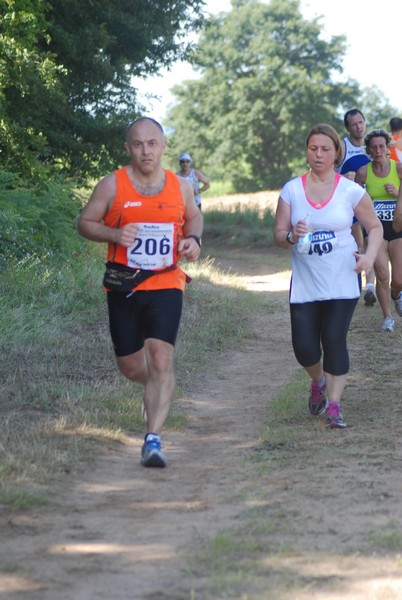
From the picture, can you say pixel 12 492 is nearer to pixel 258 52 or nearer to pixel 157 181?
pixel 157 181

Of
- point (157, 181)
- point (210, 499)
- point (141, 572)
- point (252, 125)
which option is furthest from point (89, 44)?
point (252, 125)

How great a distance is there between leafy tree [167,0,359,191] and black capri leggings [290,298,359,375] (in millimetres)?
57243

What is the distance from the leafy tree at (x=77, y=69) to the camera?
50.0 ft

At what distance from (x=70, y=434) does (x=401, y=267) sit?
5.88 metres

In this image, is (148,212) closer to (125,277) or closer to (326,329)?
(125,277)

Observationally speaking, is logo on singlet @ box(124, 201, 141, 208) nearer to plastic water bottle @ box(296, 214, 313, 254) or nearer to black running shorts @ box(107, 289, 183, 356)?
black running shorts @ box(107, 289, 183, 356)

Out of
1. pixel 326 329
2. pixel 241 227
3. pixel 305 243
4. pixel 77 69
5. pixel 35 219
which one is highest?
pixel 77 69

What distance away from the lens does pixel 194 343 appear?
10859 mm

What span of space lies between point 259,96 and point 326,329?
59.9 m

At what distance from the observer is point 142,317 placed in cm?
679

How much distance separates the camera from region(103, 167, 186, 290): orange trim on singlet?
660 cm

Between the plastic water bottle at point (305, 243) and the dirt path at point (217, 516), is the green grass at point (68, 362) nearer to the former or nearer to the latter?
the dirt path at point (217, 516)

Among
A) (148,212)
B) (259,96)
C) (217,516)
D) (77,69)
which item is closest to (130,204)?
(148,212)

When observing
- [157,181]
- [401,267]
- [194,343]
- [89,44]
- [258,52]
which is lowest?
[194,343]
